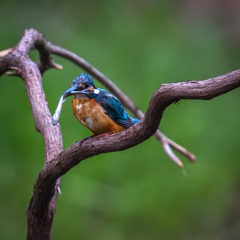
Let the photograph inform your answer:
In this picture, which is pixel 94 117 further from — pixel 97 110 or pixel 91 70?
pixel 91 70

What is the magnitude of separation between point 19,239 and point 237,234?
210 cm

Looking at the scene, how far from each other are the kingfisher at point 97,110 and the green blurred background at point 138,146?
2.15 m

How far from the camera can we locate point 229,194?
4512mm

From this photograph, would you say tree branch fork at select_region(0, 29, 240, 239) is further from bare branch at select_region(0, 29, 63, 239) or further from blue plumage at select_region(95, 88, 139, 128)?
blue plumage at select_region(95, 88, 139, 128)

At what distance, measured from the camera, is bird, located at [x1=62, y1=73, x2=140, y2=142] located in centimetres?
197

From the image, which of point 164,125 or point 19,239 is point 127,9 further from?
point 19,239

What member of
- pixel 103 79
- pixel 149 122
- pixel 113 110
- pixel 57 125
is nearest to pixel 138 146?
pixel 103 79

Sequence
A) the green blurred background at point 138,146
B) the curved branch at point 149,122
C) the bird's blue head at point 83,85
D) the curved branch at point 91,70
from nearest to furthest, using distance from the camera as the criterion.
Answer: the curved branch at point 149,122 < the bird's blue head at point 83,85 < the curved branch at point 91,70 < the green blurred background at point 138,146

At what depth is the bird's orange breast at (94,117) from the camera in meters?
1.97

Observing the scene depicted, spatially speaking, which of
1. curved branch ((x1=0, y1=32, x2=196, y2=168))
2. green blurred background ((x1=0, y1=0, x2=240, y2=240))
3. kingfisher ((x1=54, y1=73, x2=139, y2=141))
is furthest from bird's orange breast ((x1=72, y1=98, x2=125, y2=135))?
green blurred background ((x1=0, y1=0, x2=240, y2=240))

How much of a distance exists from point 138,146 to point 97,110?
237 cm

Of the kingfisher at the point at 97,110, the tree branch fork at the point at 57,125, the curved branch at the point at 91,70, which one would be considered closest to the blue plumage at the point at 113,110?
the kingfisher at the point at 97,110

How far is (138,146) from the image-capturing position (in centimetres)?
431

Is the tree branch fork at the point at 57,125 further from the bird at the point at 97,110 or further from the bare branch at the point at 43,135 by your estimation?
the bird at the point at 97,110
